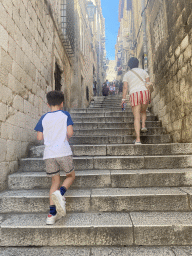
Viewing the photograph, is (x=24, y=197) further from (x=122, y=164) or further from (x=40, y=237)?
(x=122, y=164)

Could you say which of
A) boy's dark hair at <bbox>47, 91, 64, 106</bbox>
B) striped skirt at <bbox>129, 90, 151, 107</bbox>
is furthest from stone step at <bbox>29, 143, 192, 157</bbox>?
boy's dark hair at <bbox>47, 91, 64, 106</bbox>

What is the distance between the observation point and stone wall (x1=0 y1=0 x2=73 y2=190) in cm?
279

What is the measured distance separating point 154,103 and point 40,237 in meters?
4.90

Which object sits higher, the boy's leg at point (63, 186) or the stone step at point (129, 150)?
the stone step at point (129, 150)

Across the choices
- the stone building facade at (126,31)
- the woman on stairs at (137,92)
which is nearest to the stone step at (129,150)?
the woman on stairs at (137,92)

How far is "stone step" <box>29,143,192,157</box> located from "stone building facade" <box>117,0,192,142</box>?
12.8 inches

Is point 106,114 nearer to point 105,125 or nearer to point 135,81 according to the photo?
point 105,125

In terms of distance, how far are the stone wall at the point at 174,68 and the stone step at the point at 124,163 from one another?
67 cm

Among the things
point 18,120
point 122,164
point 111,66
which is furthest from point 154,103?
point 111,66

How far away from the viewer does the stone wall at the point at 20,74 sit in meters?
2.79

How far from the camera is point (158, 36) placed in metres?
5.34

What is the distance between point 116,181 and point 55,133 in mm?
1187

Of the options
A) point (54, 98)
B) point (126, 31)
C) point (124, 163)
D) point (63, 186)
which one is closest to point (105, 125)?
point (124, 163)

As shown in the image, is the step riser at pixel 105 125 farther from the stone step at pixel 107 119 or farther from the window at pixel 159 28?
the window at pixel 159 28
